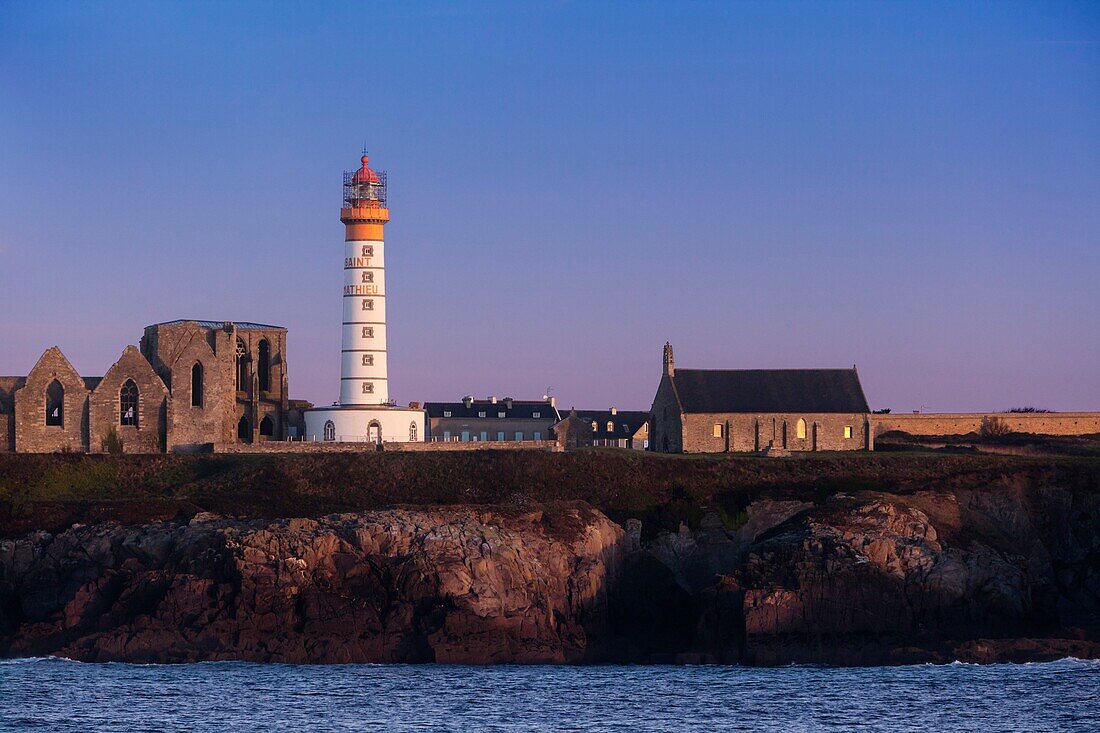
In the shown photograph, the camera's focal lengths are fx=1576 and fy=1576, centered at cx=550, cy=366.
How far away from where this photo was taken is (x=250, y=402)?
60.8m

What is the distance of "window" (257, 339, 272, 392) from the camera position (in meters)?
62.1

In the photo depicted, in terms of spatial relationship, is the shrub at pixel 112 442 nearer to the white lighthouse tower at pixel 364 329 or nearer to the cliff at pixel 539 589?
the white lighthouse tower at pixel 364 329

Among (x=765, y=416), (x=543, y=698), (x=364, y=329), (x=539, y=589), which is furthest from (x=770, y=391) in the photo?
(x=543, y=698)

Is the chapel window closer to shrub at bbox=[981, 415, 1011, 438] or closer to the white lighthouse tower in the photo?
the white lighthouse tower

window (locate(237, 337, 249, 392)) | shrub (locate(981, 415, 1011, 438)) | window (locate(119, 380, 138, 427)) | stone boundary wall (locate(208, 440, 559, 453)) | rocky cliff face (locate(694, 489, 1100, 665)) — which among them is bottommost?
rocky cliff face (locate(694, 489, 1100, 665))

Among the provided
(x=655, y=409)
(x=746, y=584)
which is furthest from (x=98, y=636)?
(x=655, y=409)

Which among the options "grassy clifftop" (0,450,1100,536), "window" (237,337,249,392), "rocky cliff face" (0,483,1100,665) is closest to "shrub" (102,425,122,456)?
"grassy clifftop" (0,450,1100,536)

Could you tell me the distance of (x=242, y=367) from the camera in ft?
202

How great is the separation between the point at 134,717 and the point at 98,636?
638 cm

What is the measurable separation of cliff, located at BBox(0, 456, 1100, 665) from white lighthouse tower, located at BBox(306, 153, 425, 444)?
1664 cm

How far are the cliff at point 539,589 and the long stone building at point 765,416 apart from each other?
17954 millimetres

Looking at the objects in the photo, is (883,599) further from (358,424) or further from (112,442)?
(112,442)

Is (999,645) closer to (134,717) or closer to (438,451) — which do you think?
(134,717)

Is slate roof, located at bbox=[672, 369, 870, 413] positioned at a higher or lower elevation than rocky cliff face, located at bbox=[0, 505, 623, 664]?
higher
